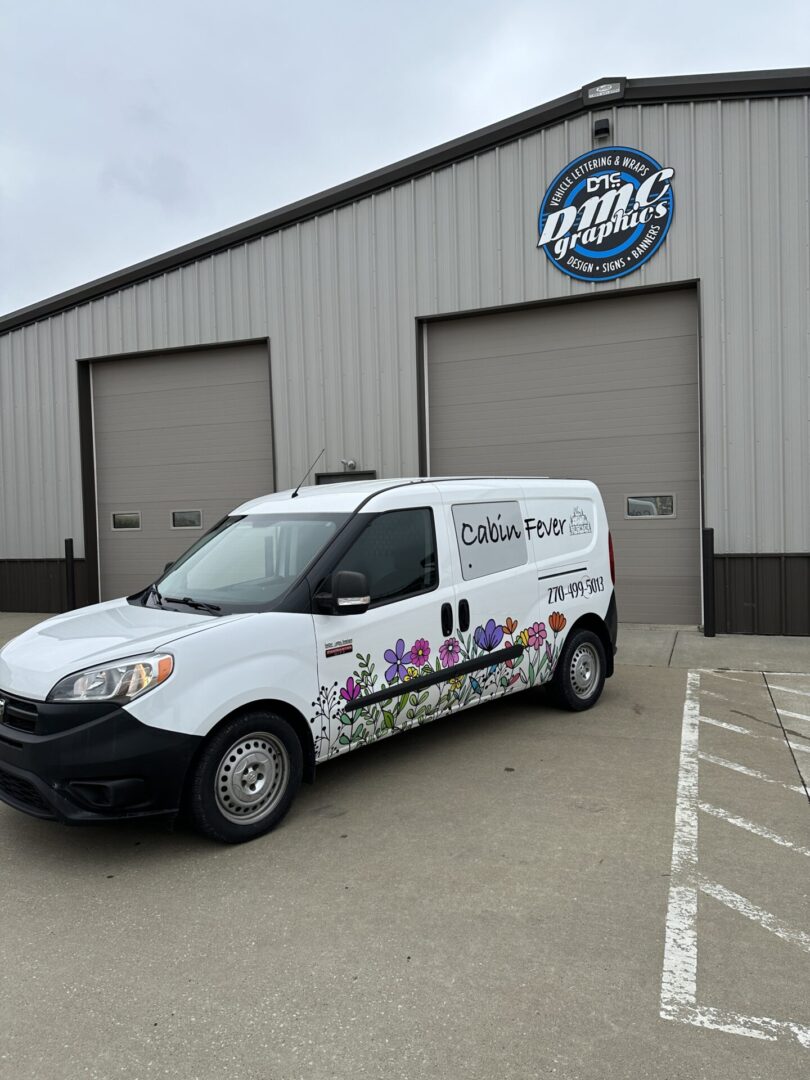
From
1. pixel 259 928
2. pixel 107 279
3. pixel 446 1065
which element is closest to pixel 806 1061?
pixel 446 1065

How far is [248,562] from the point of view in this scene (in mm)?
5031

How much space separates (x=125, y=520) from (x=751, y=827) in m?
11.5

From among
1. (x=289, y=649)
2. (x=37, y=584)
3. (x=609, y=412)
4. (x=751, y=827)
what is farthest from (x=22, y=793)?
(x=37, y=584)

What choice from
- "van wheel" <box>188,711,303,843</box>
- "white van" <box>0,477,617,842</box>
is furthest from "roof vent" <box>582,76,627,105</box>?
"van wheel" <box>188,711,303,843</box>

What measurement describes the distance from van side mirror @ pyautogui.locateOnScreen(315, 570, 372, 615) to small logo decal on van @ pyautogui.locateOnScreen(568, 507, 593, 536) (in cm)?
260

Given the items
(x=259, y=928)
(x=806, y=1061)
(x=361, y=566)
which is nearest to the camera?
(x=806, y=1061)

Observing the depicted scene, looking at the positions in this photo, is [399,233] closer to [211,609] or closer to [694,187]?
[694,187]

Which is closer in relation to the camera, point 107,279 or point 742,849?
point 742,849

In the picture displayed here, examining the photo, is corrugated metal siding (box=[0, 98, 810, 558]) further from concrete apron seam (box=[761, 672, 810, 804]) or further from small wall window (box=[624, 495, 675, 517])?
concrete apron seam (box=[761, 672, 810, 804])

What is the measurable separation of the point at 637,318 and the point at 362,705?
773 centimetres

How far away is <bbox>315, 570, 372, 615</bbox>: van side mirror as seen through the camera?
432cm

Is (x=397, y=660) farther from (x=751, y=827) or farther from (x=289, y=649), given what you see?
(x=751, y=827)

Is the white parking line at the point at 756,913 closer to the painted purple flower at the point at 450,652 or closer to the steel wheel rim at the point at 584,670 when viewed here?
the painted purple flower at the point at 450,652

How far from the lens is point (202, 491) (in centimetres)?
1300
